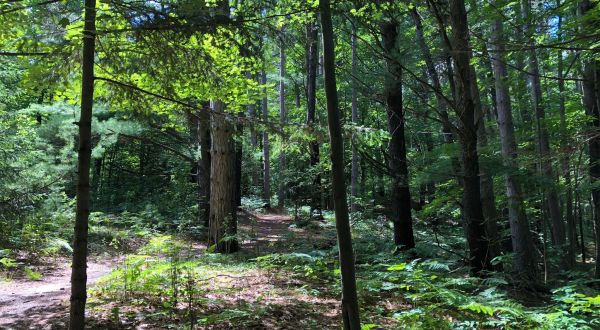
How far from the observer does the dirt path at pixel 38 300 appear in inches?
208

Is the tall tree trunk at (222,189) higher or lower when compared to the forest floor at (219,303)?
higher

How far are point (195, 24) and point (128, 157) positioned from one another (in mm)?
26109

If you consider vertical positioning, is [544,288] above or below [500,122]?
below

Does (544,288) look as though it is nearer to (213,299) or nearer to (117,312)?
(213,299)

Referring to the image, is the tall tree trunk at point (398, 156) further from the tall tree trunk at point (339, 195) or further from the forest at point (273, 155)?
the tall tree trunk at point (339, 195)

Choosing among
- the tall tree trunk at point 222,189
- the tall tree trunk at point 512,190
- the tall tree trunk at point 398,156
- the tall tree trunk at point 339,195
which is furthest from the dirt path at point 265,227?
the tall tree trunk at point 339,195

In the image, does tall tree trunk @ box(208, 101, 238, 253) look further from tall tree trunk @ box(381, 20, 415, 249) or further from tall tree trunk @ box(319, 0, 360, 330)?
tall tree trunk @ box(319, 0, 360, 330)

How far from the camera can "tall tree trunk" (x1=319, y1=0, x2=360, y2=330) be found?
346 cm

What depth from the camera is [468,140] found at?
679cm

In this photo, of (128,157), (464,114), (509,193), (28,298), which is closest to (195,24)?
(464,114)

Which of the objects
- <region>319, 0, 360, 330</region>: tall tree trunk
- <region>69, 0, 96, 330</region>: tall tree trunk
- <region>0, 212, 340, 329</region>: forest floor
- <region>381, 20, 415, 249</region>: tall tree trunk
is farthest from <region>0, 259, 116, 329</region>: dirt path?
<region>381, 20, 415, 249</region>: tall tree trunk

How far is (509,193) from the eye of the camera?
9.50m

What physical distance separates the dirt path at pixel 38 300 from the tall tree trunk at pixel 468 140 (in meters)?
5.80

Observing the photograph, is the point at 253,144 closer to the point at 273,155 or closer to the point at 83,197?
the point at 273,155
